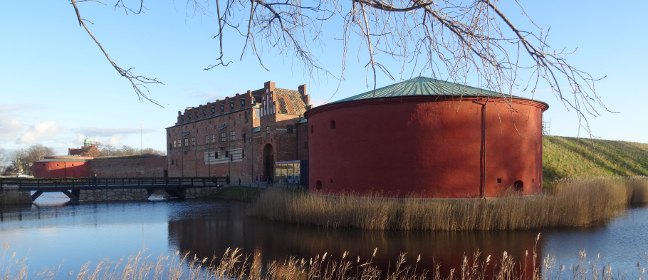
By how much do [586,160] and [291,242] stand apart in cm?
2719

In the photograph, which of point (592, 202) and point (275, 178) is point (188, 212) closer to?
point (275, 178)

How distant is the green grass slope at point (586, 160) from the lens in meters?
29.2

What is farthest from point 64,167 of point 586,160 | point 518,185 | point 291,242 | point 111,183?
point 518,185

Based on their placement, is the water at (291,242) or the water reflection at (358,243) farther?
the water reflection at (358,243)

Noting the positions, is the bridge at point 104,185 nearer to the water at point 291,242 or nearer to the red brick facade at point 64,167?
the water at point 291,242

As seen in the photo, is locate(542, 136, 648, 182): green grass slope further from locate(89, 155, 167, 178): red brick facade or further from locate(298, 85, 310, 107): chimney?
locate(89, 155, 167, 178): red brick facade

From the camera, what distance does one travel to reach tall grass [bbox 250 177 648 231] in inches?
493

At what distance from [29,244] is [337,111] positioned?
9603mm

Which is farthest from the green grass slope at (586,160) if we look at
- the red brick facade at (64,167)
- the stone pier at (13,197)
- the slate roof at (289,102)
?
the red brick facade at (64,167)

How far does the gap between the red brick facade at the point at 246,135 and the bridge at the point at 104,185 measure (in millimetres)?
2235

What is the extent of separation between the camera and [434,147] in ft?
47.3

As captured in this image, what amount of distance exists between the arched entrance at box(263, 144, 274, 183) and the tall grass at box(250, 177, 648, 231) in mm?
14565

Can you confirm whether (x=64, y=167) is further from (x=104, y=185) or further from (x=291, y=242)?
(x=291, y=242)

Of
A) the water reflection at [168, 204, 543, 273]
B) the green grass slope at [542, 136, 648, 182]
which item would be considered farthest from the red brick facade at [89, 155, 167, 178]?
the water reflection at [168, 204, 543, 273]
